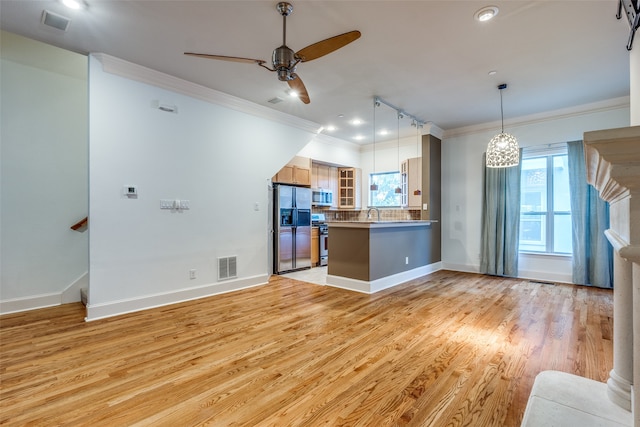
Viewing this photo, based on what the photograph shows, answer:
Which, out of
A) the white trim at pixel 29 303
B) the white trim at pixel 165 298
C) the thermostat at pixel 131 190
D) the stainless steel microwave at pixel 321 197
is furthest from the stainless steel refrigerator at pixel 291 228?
the white trim at pixel 29 303

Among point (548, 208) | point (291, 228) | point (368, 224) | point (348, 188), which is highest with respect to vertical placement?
point (348, 188)

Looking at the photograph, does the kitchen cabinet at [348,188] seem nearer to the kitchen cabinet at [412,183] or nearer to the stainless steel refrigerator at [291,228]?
the kitchen cabinet at [412,183]

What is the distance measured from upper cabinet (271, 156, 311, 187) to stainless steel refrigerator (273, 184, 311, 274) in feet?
0.40

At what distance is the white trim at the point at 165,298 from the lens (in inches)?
128

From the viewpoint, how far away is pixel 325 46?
236cm

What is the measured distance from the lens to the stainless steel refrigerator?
5.65m

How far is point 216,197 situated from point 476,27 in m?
3.71

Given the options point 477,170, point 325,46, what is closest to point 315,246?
point 477,170

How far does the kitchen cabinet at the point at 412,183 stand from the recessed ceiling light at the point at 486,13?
144 inches

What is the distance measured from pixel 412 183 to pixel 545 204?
93.3 inches

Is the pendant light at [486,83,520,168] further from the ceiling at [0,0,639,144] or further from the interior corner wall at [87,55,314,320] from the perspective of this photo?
the interior corner wall at [87,55,314,320]

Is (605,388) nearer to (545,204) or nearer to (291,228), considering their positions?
(545,204)

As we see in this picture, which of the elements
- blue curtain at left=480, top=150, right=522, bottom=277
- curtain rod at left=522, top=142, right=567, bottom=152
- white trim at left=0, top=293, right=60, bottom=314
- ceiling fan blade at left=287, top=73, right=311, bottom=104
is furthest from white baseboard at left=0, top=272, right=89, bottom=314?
curtain rod at left=522, top=142, right=567, bottom=152

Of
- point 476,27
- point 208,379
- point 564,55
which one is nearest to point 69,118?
point 208,379
